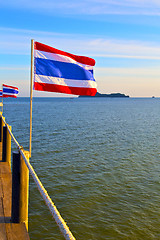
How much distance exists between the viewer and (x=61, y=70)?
7148mm

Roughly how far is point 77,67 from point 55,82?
92 cm

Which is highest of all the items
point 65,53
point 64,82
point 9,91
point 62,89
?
point 65,53

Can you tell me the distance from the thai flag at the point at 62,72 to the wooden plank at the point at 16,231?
3.53 meters

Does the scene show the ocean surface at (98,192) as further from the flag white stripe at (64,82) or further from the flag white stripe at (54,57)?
the flag white stripe at (54,57)

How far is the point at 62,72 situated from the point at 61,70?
2.7 inches

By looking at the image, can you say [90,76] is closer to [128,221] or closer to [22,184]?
[22,184]

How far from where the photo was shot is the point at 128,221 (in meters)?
9.33

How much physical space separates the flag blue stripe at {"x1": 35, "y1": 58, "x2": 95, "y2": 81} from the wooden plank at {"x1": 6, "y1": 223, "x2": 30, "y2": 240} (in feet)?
12.9

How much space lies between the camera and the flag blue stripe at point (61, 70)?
672cm

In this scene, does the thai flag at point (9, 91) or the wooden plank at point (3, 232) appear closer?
the wooden plank at point (3, 232)

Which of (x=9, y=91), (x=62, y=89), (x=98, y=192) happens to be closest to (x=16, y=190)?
(x=62, y=89)

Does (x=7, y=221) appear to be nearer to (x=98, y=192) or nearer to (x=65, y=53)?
(x=65, y=53)

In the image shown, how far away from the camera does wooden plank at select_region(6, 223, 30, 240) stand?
3.89 m

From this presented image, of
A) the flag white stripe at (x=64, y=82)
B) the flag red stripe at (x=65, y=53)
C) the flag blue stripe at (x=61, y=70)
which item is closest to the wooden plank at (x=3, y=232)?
the flag white stripe at (x=64, y=82)
